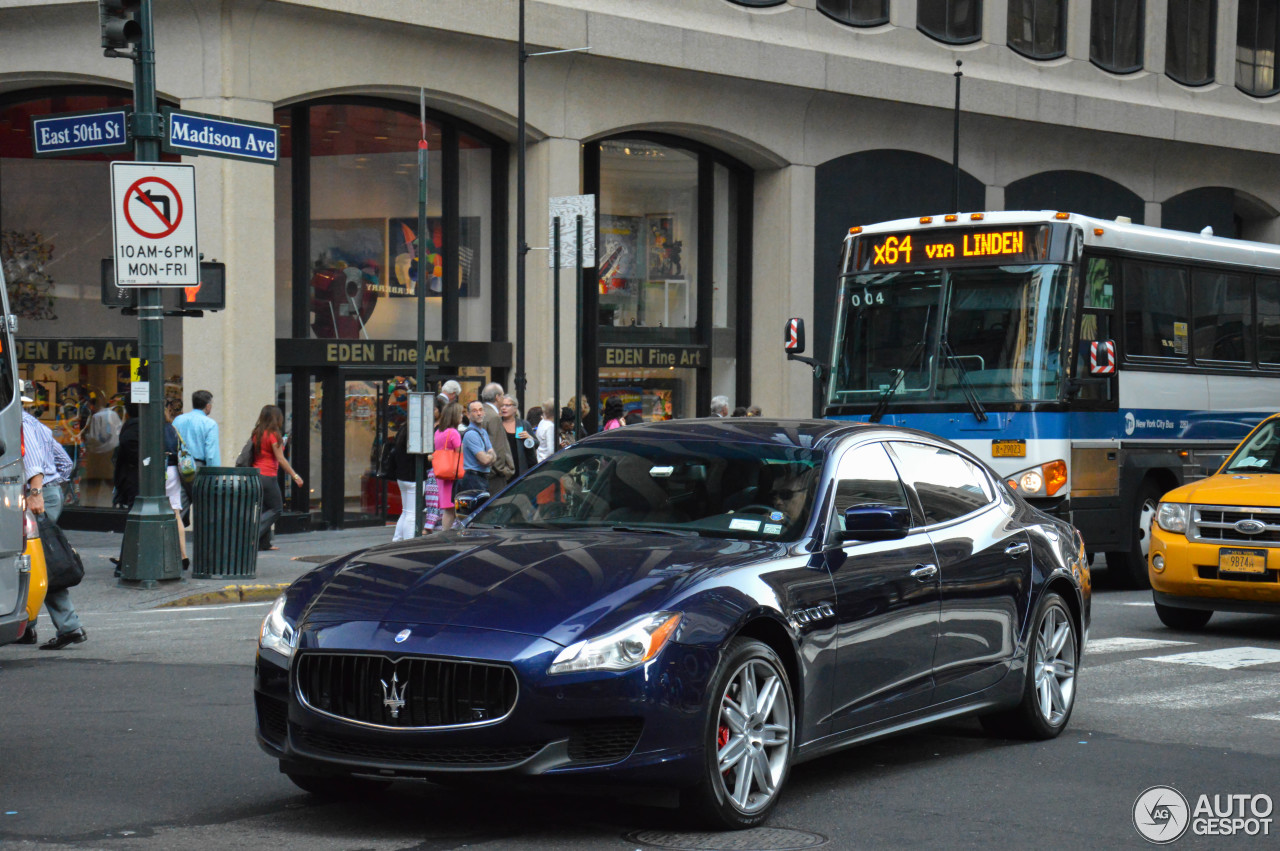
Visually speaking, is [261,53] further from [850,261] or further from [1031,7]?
[1031,7]

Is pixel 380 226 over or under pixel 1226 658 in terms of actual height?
over

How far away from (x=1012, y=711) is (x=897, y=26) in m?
24.5

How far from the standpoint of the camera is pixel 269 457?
19219 millimetres

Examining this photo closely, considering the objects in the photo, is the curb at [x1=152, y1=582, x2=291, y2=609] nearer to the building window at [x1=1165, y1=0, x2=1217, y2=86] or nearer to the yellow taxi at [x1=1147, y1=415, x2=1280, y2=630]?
the yellow taxi at [x1=1147, y1=415, x2=1280, y2=630]

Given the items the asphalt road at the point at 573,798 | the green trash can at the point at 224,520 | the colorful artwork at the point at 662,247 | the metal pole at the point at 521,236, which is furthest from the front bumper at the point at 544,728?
the colorful artwork at the point at 662,247

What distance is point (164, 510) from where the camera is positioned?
50.9ft

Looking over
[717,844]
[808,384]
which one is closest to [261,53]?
[808,384]

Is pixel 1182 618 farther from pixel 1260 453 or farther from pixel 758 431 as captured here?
pixel 758 431

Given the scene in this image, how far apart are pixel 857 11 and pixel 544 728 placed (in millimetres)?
26485

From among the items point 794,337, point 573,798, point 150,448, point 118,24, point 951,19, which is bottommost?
point 573,798

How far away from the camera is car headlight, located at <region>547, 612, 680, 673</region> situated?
568 centimetres

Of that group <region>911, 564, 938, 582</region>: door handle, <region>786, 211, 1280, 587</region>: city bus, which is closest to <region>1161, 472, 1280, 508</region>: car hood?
<region>786, 211, 1280, 587</region>: city bus

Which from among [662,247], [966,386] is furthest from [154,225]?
[662,247]

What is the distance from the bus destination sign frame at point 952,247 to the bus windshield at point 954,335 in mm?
88
